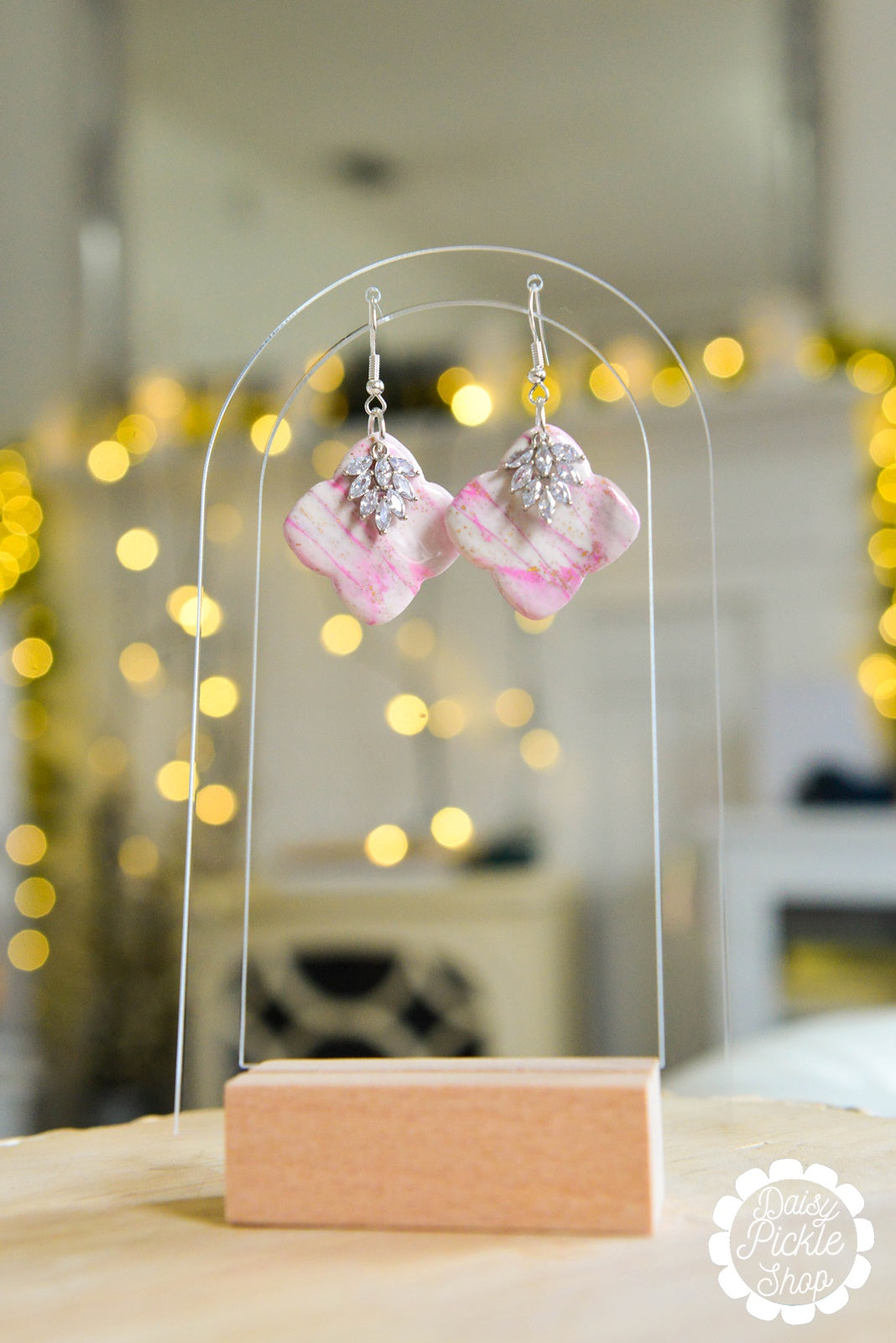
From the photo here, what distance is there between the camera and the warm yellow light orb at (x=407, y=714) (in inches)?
96.1

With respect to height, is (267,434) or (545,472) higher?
(267,434)

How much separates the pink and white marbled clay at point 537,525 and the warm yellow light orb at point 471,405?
1702mm

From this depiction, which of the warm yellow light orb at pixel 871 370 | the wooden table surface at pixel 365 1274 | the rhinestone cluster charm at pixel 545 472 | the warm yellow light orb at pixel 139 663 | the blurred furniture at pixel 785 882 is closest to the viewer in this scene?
the wooden table surface at pixel 365 1274

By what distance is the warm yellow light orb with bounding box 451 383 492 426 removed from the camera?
2.37 meters

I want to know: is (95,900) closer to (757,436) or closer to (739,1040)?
(739,1040)

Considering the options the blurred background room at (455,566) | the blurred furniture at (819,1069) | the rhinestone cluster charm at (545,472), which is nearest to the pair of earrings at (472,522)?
the rhinestone cluster charm at (545,472)

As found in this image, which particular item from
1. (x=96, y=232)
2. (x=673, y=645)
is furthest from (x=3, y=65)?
(x=673, y=645)

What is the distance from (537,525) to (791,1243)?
1.27ft

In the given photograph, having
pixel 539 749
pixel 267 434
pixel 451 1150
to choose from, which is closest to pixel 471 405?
pixel 267 434

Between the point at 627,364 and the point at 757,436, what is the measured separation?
0.28 meters

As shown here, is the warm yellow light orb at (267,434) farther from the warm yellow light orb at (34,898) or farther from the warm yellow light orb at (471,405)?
the warm yellow light orb at (34,898)

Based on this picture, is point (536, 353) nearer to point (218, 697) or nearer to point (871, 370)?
point (871, 370)

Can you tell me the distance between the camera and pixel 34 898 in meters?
2.55

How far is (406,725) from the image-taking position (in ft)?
8.05
